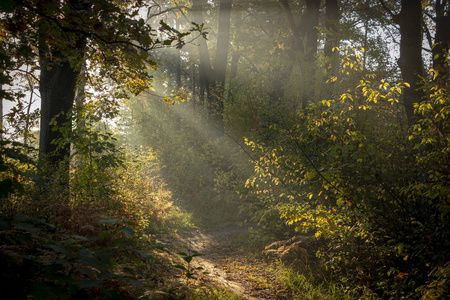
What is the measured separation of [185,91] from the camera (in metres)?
5.98

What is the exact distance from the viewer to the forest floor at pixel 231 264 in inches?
210

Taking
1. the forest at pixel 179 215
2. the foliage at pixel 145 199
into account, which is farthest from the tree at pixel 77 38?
the foliage at pixel 145 199

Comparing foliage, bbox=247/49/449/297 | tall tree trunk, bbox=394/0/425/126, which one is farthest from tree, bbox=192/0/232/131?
foliage, bbox=247/49/449/297

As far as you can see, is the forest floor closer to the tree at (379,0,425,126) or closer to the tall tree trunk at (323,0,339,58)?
the tree at (379,0,425,126)

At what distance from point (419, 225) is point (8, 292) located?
4920 mm

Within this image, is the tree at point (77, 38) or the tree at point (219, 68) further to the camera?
the tree at point (219, 68)

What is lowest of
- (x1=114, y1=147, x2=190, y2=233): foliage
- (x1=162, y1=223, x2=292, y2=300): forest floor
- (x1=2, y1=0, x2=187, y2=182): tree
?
(x1=162, y1=223, x2=292, y2=300): forest floor

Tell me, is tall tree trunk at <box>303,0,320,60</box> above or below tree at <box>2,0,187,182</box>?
above

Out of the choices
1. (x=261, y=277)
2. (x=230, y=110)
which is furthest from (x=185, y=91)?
(x=230, y=110)

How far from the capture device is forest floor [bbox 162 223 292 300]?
5324mm

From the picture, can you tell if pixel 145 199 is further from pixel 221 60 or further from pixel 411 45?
pixel 221 60

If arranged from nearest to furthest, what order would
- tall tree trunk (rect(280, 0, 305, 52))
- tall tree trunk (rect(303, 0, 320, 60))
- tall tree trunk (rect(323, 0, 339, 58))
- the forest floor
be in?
the forest floor → tall tree trunk (rect(323, 0, 339, 58)) → tall tree trunk (rect(303, 0, 320, 60)) → tall tree trunk (rect(280, 0, 305, 52))

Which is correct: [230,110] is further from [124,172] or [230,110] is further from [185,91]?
[185,91]

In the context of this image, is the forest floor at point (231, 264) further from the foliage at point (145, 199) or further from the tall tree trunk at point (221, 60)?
the tall tree trunk at point (221, 60)
